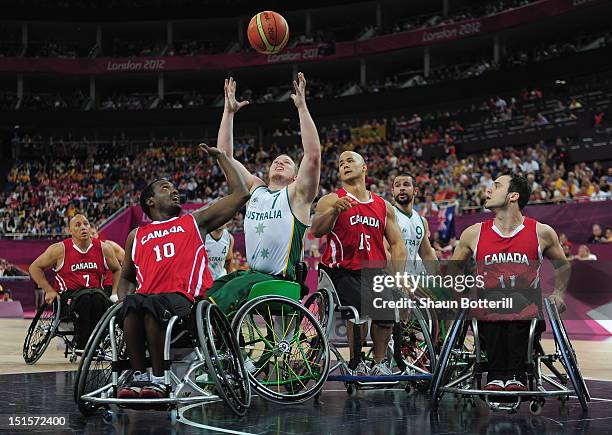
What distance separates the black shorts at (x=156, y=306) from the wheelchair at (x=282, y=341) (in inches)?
24.5

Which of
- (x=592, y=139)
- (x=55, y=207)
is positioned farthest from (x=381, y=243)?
(x=55, y=207)

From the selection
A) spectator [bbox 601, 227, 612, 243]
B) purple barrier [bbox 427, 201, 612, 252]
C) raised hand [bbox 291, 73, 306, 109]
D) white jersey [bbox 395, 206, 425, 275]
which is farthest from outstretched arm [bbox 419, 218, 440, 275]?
purple barrier [bbox 427, 201, 612, 252]

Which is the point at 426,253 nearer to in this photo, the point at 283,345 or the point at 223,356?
the point at 283,345

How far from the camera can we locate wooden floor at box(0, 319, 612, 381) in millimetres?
9078

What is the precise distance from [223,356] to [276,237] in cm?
144

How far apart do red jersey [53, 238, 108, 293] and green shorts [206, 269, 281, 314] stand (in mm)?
4186

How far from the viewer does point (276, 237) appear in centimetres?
677

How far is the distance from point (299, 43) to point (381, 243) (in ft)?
103

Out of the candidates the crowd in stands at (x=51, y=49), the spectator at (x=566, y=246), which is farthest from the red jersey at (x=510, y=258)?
the crowd in stands at (x=51, y=49)

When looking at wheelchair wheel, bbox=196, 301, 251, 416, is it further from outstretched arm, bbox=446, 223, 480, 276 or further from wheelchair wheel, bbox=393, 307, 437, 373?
outstretched arm, bbox=446, 223, 480, 276

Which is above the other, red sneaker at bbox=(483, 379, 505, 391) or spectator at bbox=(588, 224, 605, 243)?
spectator at bbox=(588, 224, 605, 243)

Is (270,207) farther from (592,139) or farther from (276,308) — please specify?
(592,139)

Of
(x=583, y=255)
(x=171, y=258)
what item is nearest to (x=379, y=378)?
(x=171, y=258)

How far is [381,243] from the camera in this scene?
7352 millimetres
